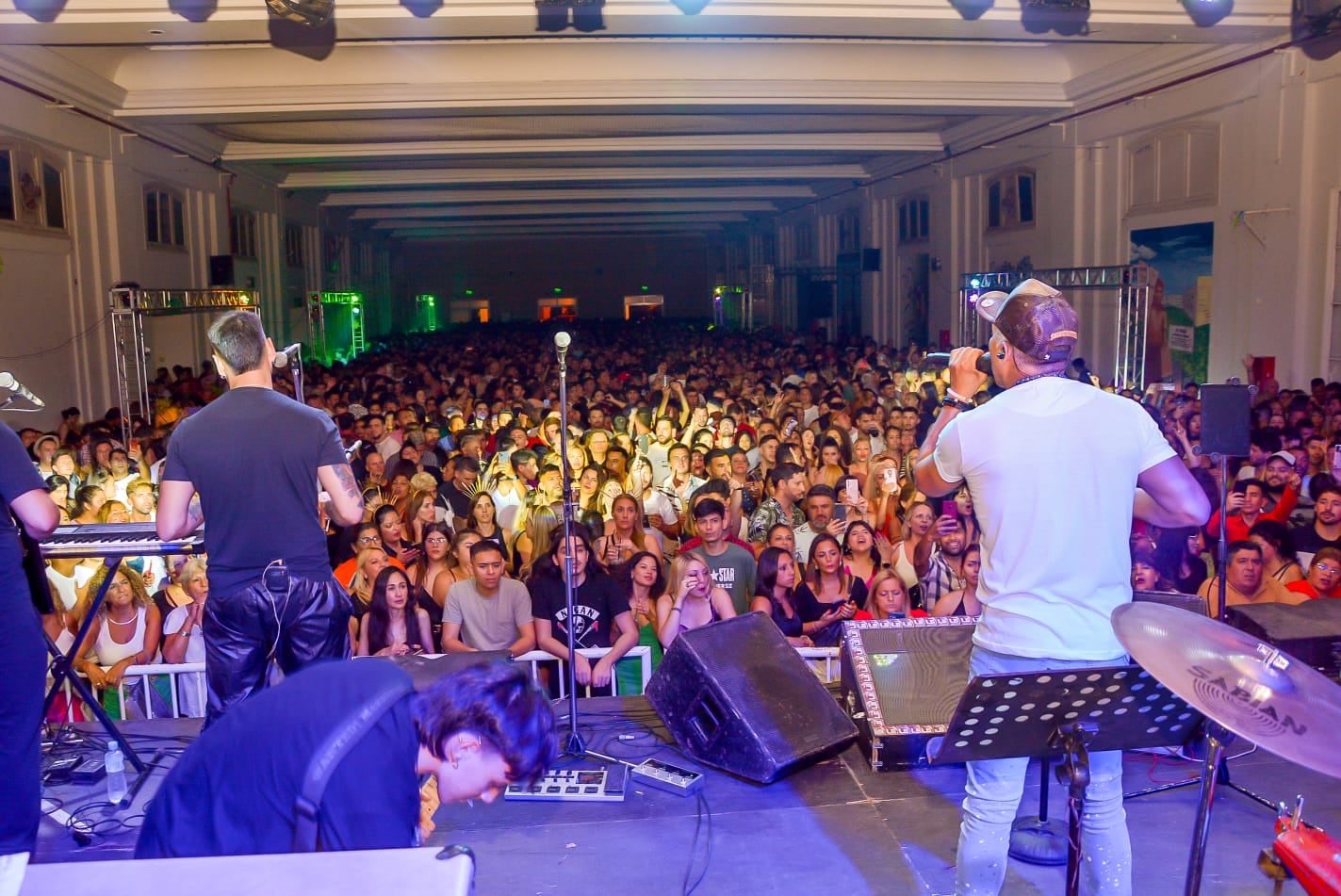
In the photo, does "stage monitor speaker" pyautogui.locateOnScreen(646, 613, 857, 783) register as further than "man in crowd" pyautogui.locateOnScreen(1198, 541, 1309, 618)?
No

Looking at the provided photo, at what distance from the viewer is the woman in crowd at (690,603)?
15.9 feet

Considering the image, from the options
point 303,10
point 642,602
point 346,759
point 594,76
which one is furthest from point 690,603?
point 594,76

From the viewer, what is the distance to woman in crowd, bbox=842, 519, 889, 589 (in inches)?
218

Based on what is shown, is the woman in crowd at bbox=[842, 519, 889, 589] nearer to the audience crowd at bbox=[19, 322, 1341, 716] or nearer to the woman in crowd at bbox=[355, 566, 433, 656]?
the audience crowd at bbox=[19, 322, 1341, 716]

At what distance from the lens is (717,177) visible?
770 inches

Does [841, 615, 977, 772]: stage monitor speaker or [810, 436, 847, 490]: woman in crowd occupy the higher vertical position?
[810, 436, 847, 490]: woman in crowd

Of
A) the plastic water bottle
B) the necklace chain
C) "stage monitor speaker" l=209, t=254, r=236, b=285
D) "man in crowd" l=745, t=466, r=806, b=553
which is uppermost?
"stage monitor speaker" l=209, t=254, r=236, b=285

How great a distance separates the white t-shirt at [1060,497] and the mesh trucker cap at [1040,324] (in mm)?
68

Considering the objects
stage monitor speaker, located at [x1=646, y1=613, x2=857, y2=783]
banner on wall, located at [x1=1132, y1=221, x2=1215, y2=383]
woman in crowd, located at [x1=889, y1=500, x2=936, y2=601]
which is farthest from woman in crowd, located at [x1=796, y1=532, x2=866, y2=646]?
banner on wall, located at [x1=1132, y1=221, x2=1215, y2=383]

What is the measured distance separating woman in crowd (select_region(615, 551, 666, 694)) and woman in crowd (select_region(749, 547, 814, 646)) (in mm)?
472

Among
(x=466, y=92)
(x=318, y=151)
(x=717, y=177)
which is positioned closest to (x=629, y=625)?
(x=466, y=92)

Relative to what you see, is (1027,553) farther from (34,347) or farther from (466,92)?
(34,347)

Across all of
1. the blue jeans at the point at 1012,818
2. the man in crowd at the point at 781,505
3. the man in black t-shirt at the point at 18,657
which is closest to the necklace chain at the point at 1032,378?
the blue jeans at the point at 1012,818

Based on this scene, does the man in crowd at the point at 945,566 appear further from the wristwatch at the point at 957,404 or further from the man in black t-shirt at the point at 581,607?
the wristwatch at the point at 957,404
